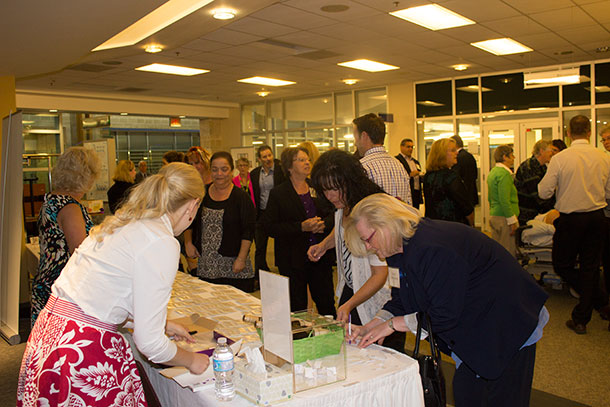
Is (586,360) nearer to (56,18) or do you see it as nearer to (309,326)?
(309,326)

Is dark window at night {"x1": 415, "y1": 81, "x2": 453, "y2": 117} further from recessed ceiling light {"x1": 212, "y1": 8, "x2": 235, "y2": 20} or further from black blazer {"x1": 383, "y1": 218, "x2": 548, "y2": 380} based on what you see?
black blazer {"x1": 383, "y1": 218, "x2": 548, "y2": 380}

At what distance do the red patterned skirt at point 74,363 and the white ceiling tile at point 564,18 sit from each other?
6590 millimetres

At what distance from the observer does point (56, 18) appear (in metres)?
3.75

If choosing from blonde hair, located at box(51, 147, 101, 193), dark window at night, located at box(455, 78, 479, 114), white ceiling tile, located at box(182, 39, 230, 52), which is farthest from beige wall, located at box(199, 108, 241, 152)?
blonde hair, located at box(51, 147, 101, 193)

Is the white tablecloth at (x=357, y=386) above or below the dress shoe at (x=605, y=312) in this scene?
above

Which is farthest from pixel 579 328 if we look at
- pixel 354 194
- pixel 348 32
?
pixel 348 32

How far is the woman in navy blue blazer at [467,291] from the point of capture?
1.86 m

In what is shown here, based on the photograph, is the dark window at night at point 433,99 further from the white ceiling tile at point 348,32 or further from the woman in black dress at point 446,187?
the woman in black dress at point 446,187

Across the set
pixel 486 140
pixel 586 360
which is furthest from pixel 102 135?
pixel 586 360

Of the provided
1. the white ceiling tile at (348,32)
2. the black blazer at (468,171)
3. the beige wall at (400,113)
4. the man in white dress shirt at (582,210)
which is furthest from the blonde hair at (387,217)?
the beige wall at (400,113)

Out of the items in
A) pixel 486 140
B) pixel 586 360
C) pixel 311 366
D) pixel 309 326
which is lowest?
pixel 586 360

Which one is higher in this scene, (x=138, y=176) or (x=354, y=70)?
(x=354, y=70)

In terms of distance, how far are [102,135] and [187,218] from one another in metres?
21.8

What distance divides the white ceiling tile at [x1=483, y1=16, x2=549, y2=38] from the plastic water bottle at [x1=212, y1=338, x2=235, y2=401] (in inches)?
252
